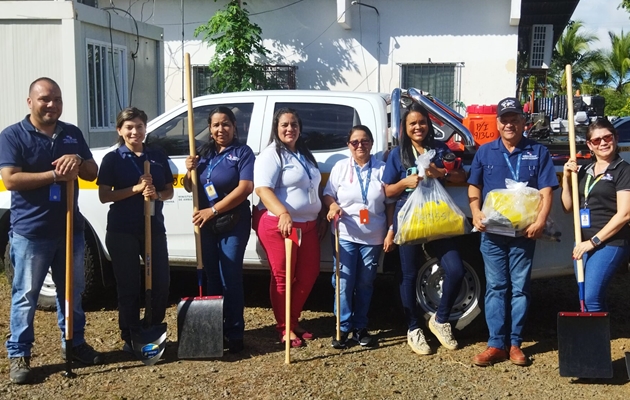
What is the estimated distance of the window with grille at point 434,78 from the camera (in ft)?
43.9

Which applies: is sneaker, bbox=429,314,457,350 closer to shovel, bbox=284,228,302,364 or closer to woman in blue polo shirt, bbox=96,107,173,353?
shovel, bbox=284,228,302,364

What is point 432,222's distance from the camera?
4.77m

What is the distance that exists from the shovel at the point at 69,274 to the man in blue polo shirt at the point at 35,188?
0.27ft

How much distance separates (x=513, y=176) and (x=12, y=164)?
3.20 metres

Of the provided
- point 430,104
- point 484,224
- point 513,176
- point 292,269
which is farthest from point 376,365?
point 430,104

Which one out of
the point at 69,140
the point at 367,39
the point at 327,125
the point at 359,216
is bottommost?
the point at 359,216

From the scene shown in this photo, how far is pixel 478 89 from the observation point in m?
13.3

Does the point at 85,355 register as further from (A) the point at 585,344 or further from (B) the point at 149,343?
(A) the point at 585,344

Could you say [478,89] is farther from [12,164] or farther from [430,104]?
[12,164]

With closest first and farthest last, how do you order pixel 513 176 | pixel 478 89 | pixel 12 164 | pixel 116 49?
pixel 12 164
pixel 513 176
pixel 116 49
pixel 478 89

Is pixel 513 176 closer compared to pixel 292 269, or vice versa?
pixel 513 176

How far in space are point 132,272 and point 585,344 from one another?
3.06 metres

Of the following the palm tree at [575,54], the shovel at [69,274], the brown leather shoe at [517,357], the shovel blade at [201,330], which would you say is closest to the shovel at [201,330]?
the shovel blade at [201,330]

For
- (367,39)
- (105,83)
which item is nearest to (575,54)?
(367,39)
